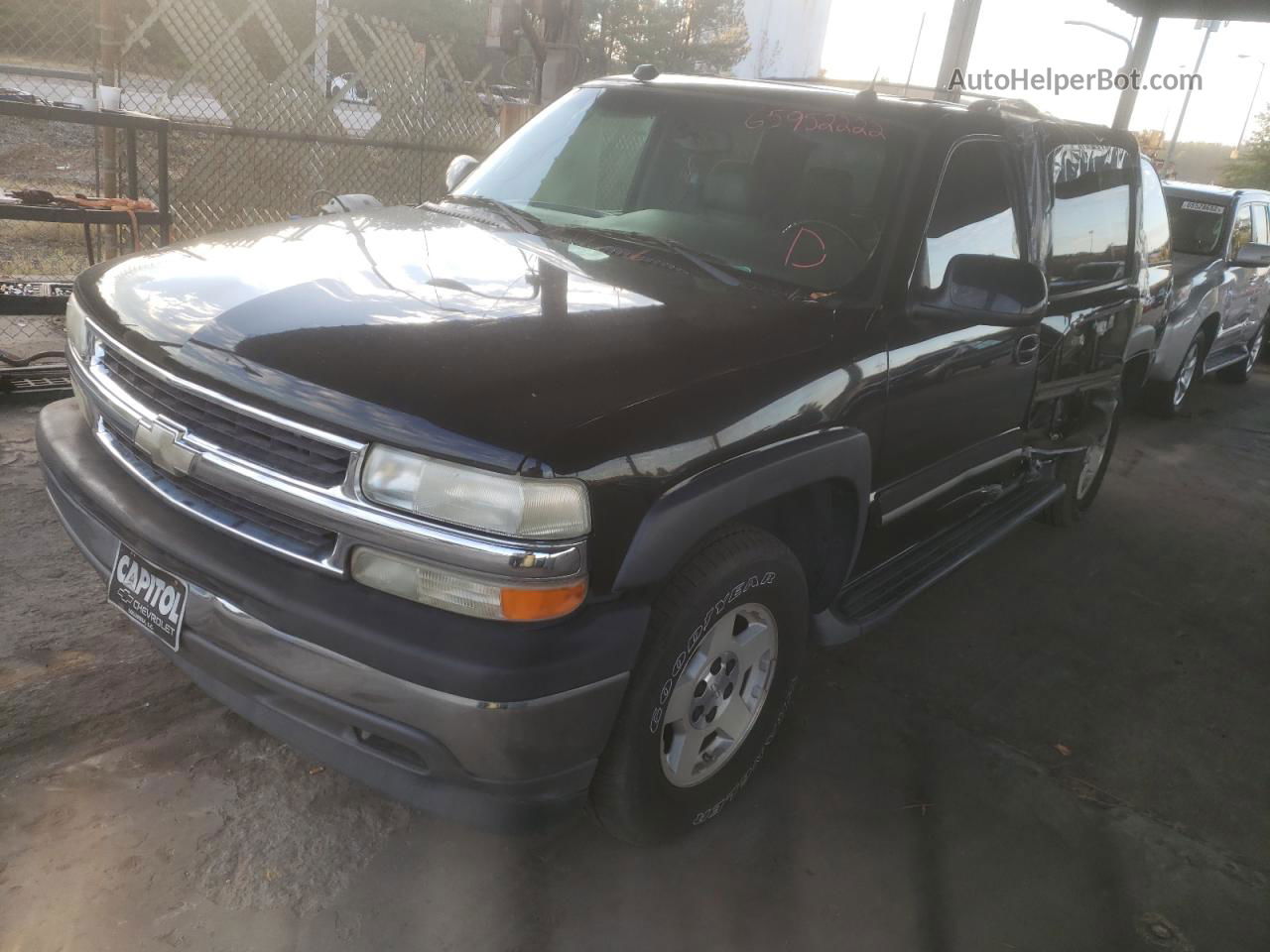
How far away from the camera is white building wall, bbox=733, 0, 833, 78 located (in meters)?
56.3

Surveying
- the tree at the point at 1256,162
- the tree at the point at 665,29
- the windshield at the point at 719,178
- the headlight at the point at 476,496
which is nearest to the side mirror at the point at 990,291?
the windshield at the point at 719,178

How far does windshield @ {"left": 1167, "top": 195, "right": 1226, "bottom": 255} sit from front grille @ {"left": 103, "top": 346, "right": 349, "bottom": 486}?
26.8 ft

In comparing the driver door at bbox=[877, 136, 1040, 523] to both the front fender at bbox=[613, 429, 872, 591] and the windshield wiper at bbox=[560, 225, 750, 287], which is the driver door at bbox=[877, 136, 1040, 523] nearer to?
the front fender at bbox=[613, 429, 872, 591]

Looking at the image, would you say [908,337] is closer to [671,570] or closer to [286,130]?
[671,570]

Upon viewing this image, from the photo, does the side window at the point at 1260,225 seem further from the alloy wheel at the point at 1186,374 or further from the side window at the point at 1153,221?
the side window at the point at 1153,221

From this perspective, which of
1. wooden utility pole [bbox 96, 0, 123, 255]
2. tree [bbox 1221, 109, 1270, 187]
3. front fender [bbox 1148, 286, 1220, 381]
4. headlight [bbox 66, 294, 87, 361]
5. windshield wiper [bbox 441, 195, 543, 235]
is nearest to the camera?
headlight [bbox 66, 294, 87, 361]

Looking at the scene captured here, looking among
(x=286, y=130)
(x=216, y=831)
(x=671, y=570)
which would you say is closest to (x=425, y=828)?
(x=216, y=831)

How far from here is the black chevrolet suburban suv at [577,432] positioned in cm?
193

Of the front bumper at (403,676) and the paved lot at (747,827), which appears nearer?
the front bumper at (403,676)

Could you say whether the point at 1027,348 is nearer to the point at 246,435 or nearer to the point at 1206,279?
the point at 246,435

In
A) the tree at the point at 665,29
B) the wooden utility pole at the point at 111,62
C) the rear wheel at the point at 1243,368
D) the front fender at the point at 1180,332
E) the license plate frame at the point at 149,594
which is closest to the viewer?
the license plate frame at the point at 149,594

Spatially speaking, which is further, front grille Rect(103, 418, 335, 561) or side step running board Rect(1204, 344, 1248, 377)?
side step running board Rect(1204, 344, 1248, 377)

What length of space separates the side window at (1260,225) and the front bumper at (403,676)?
894 centimetres

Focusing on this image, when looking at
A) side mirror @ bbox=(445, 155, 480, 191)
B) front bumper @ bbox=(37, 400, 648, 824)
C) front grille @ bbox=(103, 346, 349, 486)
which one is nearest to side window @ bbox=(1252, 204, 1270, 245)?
side mirror @ bbox=(445, 155, 480, 191)
